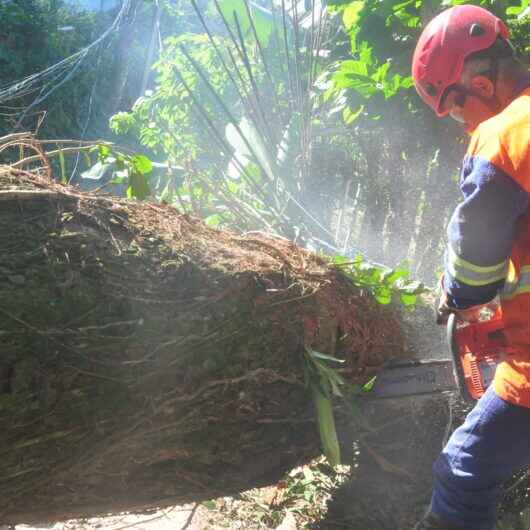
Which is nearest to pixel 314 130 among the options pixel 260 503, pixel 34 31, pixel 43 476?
pixel 260 503

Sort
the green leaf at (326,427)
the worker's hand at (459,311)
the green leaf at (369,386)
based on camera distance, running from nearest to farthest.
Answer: the worker's hand at (459,311) < the green leaf at (326,427) < the green leaf at (369,386)

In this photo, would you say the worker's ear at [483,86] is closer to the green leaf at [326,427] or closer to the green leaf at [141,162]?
the green leaf at [326,427]

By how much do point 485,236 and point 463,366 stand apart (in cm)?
64

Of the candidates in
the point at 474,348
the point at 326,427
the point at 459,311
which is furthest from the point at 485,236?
the point at 326,427

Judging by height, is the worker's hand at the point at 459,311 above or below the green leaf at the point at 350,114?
below

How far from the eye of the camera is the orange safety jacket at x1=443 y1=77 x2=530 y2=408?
5.98 feet

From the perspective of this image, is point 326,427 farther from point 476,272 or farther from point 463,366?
point 476,272

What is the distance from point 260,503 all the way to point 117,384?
1624 millimetres

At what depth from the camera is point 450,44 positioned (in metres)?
2.32

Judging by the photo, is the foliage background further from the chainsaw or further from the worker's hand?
the worker's hand

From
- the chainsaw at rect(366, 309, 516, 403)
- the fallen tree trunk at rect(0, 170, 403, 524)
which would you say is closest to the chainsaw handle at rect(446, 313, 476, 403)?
the chainsaw at rect(366, 309, 516, 403)

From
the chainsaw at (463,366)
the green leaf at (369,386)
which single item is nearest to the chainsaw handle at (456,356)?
the chainsaw at (463,366)

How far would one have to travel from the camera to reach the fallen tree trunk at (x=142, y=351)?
1.96m

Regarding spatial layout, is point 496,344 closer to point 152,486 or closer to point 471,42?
point 471,42
